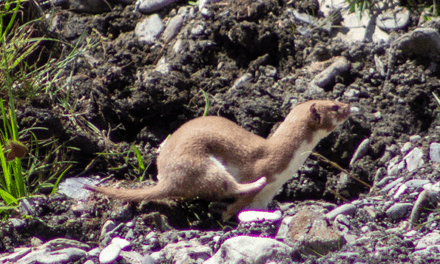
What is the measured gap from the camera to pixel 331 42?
4965 mm

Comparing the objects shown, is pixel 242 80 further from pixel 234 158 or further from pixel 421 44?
pixel 421 44

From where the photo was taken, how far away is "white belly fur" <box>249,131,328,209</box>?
3926 millimetres

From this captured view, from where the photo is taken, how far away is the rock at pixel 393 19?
4883 millimetres

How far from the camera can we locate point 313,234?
10.0 ft

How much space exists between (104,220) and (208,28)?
2257 mm

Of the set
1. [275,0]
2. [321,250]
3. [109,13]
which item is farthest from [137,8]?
[321,250]

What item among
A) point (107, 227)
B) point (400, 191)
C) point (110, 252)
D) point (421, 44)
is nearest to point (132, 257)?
point (110, 252)

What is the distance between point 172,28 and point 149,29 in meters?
0.23

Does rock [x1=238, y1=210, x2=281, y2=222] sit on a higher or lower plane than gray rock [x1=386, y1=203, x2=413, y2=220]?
lower

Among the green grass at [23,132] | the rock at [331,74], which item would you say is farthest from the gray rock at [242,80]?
the green grass at [23,132]

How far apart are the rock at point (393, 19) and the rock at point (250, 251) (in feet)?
9.06

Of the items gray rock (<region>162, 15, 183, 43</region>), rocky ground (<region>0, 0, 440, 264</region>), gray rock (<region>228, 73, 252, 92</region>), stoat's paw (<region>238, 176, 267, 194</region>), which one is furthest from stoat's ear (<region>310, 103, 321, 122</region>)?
gray rock (<region>162, 15, 183, 43</region>)

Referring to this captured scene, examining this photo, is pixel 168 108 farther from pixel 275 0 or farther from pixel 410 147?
pixel 410 147

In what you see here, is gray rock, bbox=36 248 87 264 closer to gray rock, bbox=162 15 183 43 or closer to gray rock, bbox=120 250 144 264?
gray rock, bbox=120 250 144 264
